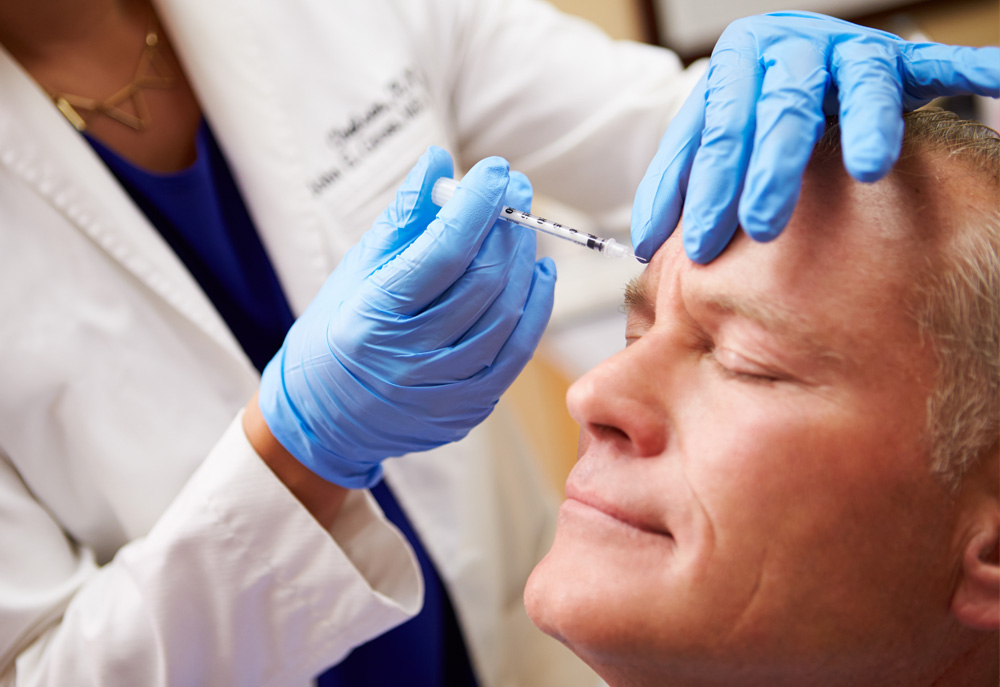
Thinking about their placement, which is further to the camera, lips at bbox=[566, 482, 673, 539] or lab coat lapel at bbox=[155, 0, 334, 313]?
lab coat lapel at bbox=[155, 0, 334, 313]

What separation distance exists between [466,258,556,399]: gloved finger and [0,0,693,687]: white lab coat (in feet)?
0.88

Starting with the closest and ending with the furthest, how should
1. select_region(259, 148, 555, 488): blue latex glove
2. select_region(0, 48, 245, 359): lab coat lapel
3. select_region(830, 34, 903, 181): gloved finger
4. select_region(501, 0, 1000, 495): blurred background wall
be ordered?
select_region(830, 34, 903, 181): gloved finger, select_region(259, 148, 555, 488): blue latex glove, select_region(0, 48, 245, 359): lab coat lapel, select_region(501, 0, 1000, 495): blurred background wall

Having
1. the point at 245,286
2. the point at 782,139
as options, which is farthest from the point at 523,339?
the point at 245,286

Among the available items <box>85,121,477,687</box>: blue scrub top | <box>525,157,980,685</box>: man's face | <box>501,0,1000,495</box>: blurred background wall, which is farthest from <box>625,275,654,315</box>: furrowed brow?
<box>501,0,1000,495</box>: blurred background wall

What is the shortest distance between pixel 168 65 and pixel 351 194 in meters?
0.36

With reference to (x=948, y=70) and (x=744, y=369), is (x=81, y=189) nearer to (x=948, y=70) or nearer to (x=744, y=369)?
(x=744, y=369)

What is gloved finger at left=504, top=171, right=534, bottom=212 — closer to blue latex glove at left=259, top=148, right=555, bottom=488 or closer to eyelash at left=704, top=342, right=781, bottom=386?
blue latex glove at left=259, top=148, right=555, bottom=488

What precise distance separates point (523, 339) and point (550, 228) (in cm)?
14

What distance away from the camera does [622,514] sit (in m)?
0.73

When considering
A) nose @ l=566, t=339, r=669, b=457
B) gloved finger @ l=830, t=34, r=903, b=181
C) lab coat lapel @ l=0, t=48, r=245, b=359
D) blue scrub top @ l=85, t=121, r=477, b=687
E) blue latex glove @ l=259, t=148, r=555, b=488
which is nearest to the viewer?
gloved finger @ l=830, t=34, r=903, b=181

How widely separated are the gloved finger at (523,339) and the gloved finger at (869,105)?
39 cm

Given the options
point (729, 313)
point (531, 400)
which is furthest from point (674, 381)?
point (531, 400)

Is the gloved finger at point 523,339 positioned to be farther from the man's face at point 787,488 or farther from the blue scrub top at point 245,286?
the blue scrub top at point 245,286

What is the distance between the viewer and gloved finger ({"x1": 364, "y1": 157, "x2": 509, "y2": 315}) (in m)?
0.82
